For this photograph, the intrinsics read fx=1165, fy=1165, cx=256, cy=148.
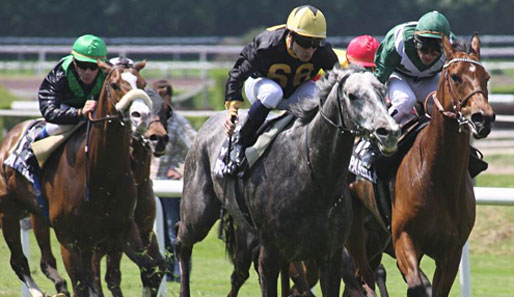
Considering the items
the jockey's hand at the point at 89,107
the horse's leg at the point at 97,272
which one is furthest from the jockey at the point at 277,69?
the horse's leg at the point at 97,272

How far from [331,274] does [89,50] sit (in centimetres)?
234

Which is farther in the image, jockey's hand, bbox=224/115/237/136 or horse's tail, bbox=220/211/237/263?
horse's tail, bbox=220/211/237/263

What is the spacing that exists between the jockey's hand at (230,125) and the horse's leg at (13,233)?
7.04ft

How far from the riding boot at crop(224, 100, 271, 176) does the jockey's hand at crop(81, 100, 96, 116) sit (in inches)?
43.3

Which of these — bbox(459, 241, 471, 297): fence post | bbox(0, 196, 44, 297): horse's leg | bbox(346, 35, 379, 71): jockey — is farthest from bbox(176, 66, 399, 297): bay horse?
bbox(0, 196, 44, 297): horse's leg

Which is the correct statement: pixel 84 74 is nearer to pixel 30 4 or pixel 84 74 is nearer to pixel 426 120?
pixel 426 120

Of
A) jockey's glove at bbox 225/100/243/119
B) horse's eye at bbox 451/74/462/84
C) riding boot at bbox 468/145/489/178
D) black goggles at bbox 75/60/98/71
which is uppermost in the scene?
horse's eye at bbox 451/74/462/84

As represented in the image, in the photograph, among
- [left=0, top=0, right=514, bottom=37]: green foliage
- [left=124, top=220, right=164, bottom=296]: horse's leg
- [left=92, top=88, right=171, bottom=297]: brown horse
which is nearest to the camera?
[left=124, top=220, right=164, bottom=296]: horse's leg

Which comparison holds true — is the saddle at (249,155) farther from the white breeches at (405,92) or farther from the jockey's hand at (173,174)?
the jockey's hand at (173,174)

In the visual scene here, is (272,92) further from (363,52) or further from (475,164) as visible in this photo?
(363,52)

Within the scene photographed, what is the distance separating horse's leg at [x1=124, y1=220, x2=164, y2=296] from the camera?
7.05m

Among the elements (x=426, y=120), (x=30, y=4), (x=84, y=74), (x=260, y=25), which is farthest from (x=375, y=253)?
(x=260, y=25)

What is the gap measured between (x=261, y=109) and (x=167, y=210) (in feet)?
11.9

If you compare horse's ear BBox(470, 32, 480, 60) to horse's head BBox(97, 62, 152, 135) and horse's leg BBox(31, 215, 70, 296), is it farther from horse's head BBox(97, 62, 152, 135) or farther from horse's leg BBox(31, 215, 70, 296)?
horse's leg BBox(31, 215, 70, 296)
